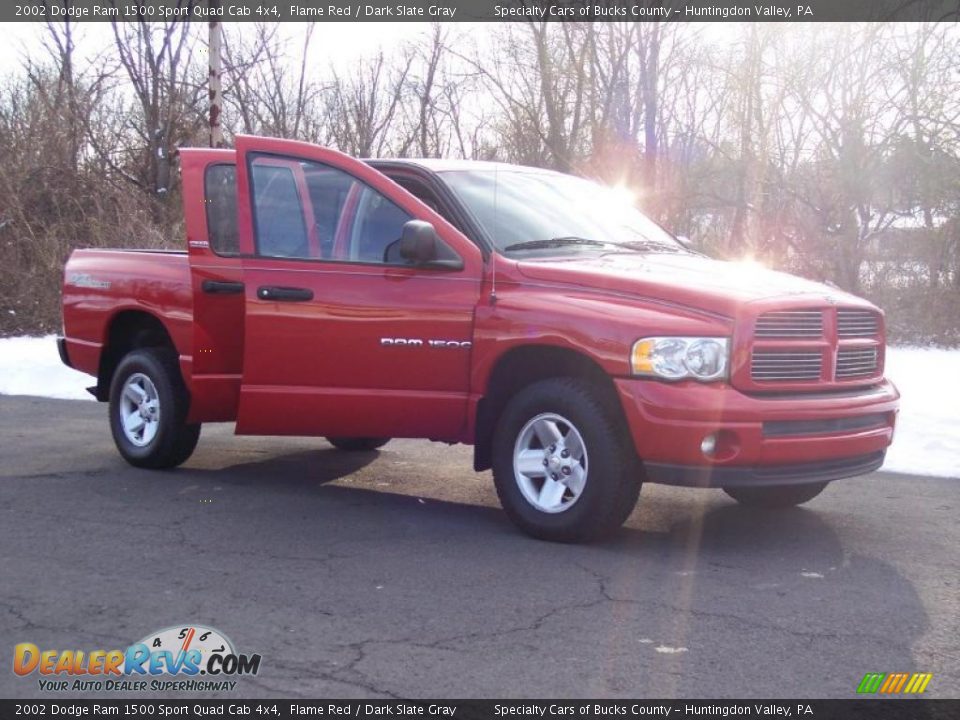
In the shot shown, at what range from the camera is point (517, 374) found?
620cm

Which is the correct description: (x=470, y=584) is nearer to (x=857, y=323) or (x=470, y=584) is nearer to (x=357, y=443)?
(x=857, y=323)

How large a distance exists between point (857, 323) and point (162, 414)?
436 cm

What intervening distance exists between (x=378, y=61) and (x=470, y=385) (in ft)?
76.4

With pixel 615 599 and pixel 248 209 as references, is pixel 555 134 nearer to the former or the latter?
pixel 248 209

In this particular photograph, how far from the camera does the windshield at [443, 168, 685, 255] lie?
6.55 m

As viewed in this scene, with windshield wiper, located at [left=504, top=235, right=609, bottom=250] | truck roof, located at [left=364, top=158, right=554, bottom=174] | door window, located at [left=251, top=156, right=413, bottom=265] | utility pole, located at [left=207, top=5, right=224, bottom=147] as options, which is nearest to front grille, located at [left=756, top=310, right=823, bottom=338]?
windshield wiper, located at [left=504, top=235, right=609, bottom=250]

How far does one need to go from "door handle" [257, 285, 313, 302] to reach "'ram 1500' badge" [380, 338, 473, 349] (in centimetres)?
A: 53

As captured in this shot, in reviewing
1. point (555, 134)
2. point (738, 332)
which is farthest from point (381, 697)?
point (555, 134)

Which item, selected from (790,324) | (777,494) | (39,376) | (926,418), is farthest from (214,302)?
(39,376)

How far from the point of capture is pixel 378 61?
2819cm

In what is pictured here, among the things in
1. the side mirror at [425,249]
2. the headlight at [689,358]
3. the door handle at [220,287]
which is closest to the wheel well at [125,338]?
the door handle at [220,287]

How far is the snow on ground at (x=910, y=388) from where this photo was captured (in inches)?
340

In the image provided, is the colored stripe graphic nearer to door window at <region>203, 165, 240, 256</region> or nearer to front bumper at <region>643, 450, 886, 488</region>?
front bumper at <region>643, 450, 886, 488</region>
